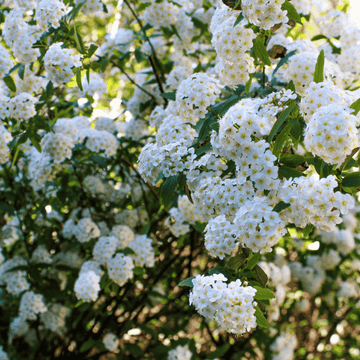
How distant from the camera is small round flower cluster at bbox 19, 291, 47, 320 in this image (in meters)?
3.32

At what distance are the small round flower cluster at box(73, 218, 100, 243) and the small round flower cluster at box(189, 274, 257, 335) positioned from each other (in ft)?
6.42

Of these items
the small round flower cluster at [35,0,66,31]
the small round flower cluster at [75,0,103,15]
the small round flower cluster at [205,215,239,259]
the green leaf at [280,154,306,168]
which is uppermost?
the small round flower cluster at [35,0,66,31]

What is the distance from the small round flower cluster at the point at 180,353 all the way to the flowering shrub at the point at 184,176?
0.03 m

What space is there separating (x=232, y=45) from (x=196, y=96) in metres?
0.32

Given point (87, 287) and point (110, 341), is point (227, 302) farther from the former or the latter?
point (110, 341)

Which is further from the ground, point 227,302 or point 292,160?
point 292,160

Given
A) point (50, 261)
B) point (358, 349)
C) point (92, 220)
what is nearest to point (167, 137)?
point (92, 220)

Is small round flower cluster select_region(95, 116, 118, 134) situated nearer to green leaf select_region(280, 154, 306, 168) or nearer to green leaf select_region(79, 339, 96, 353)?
green leaf select_region(79, 339, 96, 353)

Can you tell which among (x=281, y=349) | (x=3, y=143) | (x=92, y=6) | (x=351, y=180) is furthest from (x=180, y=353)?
(x=92, y=6)

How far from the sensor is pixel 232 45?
1906mm

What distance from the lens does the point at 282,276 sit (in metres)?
4.29

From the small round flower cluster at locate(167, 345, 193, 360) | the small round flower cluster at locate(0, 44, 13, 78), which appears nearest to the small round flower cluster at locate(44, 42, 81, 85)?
the small round flower cluster at locate(0, 44, 13, 78)

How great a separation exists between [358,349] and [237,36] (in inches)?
213

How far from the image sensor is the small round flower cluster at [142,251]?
10.1 feet
